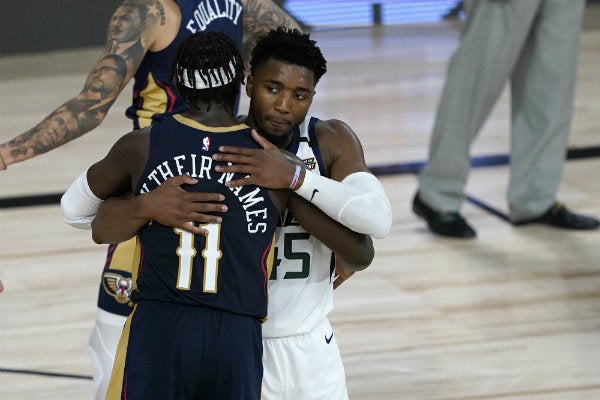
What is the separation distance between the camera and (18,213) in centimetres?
566

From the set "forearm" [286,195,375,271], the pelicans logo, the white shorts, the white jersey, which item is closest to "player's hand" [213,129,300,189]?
"forearm" [286,195,375,271]

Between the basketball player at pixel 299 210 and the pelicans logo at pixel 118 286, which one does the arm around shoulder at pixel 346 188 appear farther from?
the pelicans logo at pixel 118 286

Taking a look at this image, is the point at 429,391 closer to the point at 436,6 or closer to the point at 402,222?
the point at 402,222

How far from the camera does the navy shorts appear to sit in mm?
2275

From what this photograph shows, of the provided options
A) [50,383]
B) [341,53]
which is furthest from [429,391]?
[341,53]

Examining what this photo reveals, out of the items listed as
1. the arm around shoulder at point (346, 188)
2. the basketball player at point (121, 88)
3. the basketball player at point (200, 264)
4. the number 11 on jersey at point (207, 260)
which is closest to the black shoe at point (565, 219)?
the basketball player at point (121, 88)

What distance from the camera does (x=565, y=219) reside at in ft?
17.1

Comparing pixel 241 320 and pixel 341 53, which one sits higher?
pixel 241 320

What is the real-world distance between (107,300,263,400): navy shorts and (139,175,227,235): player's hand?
18 centimetres

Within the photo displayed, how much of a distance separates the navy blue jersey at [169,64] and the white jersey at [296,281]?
768mm

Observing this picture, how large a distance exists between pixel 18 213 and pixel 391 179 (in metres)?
1.93

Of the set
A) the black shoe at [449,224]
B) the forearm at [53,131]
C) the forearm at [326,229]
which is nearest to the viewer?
the forearm at [326,229]

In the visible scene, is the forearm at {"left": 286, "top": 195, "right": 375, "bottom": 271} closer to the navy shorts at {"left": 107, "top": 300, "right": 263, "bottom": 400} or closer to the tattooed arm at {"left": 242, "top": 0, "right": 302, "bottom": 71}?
the navy shorts at {"left": 107, "top": 300, "right": 263, "bottom": 400}

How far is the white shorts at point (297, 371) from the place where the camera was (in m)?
2.63
